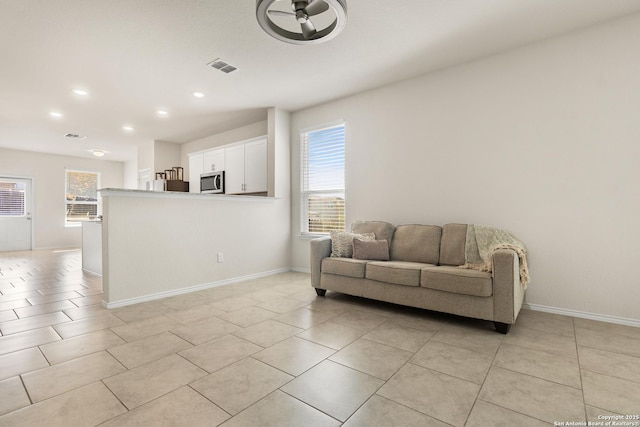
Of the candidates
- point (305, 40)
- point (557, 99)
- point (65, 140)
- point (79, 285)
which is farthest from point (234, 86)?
point (65, 140)

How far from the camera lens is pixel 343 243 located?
3.63m

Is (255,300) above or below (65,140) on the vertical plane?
below

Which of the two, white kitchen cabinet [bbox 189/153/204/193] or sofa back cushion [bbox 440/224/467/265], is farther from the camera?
white kitchen cabinet [bbox 189/153/204/193]

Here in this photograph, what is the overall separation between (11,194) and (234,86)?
25.3ft

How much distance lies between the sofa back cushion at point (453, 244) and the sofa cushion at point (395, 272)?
1.27ft

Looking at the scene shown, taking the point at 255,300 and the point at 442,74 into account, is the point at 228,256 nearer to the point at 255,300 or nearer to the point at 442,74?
the point at 255,300

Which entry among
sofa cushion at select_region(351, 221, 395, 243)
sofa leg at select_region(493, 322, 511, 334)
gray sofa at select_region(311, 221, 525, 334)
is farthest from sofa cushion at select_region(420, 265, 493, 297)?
sofa cushion at select_region(351, 221, 395, 243)

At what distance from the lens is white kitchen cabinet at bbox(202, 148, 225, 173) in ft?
19.7

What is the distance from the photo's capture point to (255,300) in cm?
342

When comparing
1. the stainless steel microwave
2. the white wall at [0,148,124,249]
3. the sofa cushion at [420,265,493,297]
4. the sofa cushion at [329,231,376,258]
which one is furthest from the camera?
the white wall at [0,148,124,249]

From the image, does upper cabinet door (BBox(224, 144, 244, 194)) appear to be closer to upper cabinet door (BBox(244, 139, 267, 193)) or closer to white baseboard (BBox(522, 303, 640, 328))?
upper cabinet door (BBox(244, 139, 267, 193))

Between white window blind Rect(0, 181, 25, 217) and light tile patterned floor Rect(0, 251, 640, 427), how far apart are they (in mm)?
6627

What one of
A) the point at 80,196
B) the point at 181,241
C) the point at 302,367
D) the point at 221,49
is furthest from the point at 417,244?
the point at 80,196

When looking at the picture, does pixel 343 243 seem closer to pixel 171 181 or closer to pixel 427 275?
pixel 427 275
